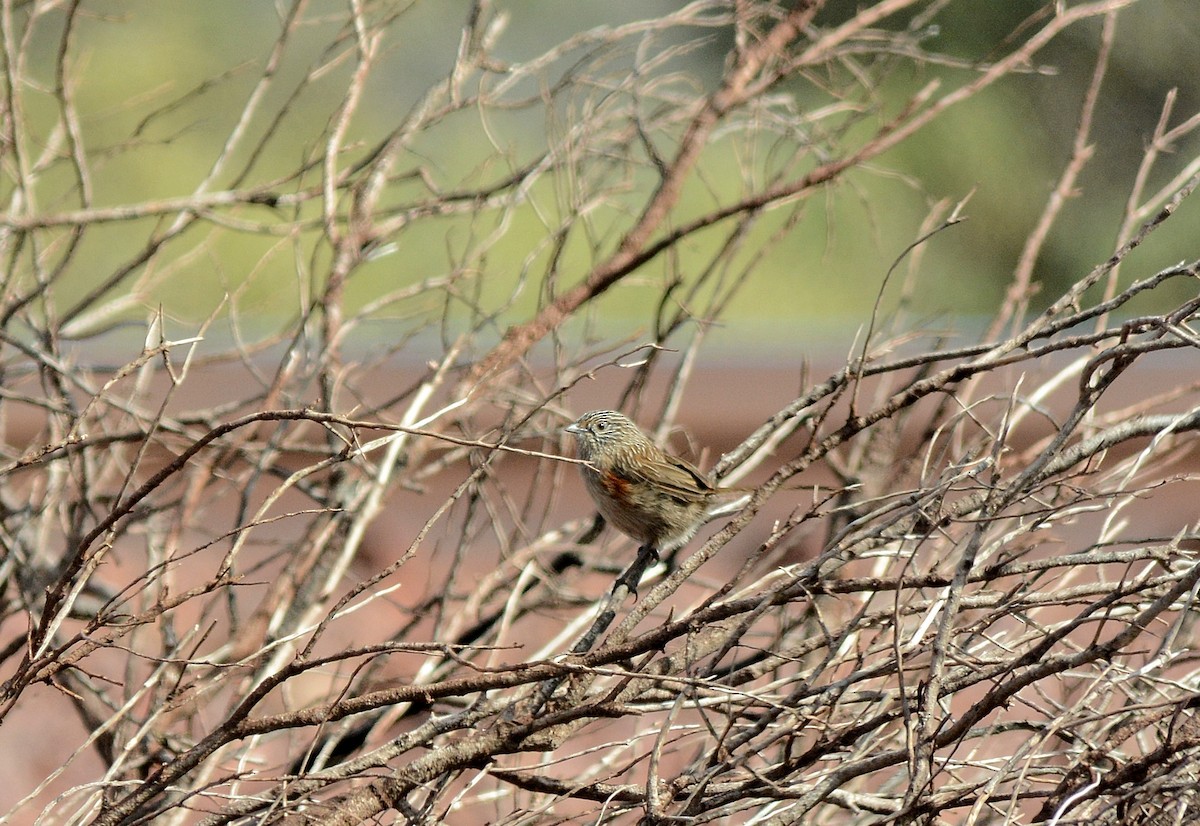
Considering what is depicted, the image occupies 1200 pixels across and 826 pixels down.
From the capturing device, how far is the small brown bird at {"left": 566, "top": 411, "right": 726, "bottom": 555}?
3.84 metres

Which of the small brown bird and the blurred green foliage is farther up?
the blurred green foliage

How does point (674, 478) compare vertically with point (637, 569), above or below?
above

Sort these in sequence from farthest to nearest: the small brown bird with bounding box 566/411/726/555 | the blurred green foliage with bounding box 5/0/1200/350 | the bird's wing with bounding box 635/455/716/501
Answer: the blurred green foliage with bounding box 5/0/1200/350 → the bird's wing with bounding box 635/455/716/501 → the small brown bird with bounding box 566/411/726/555

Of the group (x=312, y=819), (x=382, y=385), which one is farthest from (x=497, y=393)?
(x=382, y=385)

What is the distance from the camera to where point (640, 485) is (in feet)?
12.8

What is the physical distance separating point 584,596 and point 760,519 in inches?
86.5

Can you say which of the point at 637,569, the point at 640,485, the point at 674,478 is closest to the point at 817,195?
the point at 674,478

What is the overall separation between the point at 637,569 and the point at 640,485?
55 centimetres

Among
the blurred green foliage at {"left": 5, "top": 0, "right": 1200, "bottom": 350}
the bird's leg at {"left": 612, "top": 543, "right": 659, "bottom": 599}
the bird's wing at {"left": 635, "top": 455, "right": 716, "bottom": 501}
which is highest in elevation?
the blurred green foliage at {"left": 5, "top": 0, "right": 1200, "bottom": 350}

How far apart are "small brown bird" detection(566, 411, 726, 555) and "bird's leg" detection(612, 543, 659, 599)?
16 mm

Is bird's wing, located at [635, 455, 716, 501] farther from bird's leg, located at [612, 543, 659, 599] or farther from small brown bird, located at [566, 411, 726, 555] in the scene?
bird's leg, located at [612, 543, 659, 599]

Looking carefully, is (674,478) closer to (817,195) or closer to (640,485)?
(640,485)

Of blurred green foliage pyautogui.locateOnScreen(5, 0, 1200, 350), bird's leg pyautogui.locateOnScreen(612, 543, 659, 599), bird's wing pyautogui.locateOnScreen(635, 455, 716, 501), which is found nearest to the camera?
bird's leg pyautogui.locateOnScreen(612, 543, 659, 599)

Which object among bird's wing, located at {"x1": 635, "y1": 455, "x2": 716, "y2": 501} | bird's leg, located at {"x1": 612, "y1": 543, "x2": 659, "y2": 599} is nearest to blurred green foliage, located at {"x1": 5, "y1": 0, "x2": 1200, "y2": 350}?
bird's wing, located at {"x1": 635, "y1": 455, "x2": 716, "y2": 501}
